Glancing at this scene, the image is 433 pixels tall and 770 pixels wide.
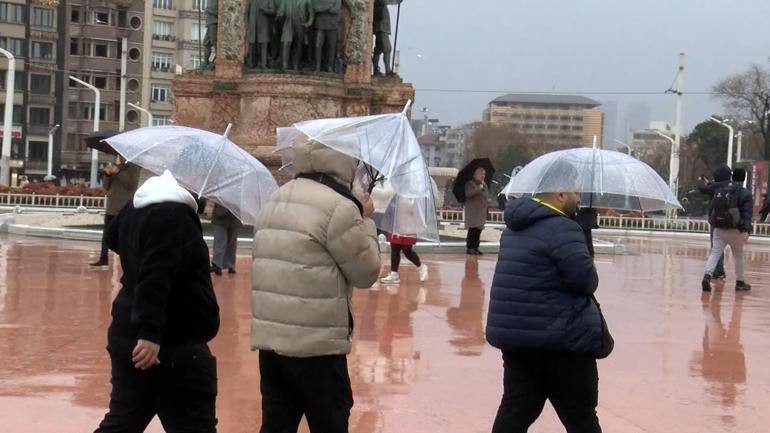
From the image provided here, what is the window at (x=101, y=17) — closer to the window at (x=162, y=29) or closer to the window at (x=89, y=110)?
the window at (x=162, y=29)

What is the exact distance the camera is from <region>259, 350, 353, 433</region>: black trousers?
493 centimetres

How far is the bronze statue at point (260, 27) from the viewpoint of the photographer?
21234mm

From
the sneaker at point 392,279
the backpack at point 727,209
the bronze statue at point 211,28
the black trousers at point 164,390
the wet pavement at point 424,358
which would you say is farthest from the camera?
the bronze statue at point 211,28

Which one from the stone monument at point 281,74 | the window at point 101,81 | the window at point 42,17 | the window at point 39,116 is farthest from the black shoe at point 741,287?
the window at point 101,81

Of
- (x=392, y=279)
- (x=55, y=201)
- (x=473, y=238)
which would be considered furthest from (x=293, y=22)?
(x=55, y=201)

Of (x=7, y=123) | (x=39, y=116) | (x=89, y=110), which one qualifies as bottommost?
(x=7, y=123)

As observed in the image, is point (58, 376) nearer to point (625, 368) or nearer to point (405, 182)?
point (405, 182)

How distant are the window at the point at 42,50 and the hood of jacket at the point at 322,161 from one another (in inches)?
3259

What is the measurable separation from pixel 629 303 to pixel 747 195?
2.48 metres

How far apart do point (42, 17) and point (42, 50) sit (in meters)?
2.35

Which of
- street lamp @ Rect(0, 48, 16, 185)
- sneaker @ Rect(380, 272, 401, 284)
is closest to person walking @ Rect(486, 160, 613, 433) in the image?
sneaker @ Rect(380, 272, 401, 284)

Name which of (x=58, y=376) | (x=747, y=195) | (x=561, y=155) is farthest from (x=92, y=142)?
(x=747, y=195)

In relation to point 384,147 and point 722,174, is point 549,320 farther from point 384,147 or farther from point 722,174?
point 722,174

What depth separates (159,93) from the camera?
88.3 m
